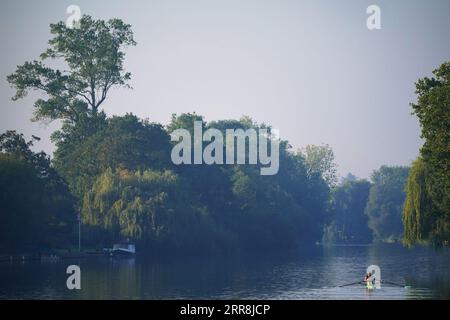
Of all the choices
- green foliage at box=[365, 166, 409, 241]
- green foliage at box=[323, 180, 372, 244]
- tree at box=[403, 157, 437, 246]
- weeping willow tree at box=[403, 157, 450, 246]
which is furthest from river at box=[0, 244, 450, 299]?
green foliage at box=[323, 180, 372, 244]

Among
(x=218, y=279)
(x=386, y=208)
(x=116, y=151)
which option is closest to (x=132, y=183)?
(x=116, y=151)

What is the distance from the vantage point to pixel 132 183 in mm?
90062

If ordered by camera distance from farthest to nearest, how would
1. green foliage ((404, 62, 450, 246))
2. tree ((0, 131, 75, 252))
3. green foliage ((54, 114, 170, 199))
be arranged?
green foliage ((54, 114, 170, 199)) → tree ((0, 131, 75, 252)) → green foliage ((404, 62, 450, 246))

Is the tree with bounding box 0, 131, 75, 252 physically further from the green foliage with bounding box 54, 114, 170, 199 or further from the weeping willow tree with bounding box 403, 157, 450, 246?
the weeping willow tree with bounding box 403, 157, 450, 246

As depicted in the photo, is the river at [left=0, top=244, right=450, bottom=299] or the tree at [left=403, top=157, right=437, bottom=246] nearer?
the river at [left=0, top=244, right=450, bottom=299]

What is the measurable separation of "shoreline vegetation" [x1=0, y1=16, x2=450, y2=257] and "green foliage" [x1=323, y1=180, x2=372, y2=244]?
41633mm

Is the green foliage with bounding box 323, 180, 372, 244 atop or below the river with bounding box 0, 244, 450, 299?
atop

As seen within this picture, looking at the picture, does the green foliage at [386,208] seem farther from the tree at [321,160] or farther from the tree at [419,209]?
the tree at [419,209]

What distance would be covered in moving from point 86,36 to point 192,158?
18.9m

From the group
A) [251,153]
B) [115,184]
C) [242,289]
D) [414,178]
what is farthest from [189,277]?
[251,153]

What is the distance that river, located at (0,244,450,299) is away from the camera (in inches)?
2009

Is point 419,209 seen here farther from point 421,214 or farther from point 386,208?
point 386,208

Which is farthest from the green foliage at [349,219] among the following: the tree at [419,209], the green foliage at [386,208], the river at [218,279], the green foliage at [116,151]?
the tree at [419,209]

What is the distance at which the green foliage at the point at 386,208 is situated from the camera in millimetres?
166375
